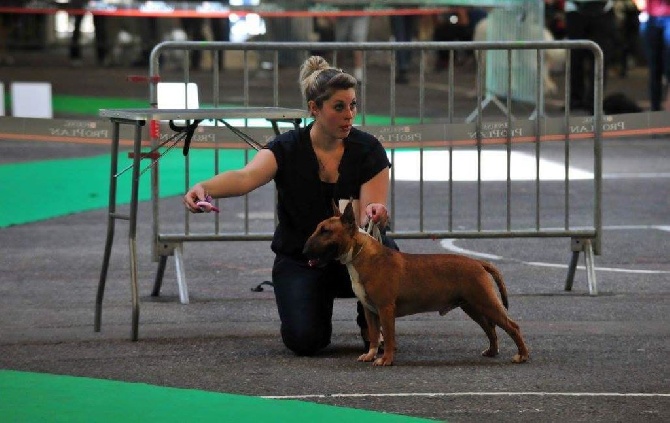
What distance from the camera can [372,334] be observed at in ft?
24.8

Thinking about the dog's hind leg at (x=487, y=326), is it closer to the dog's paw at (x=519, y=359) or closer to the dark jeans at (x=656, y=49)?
the dog's paw at (x=519, y=359)

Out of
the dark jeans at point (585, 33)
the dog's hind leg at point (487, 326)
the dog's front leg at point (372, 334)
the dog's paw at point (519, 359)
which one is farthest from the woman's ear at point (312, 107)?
the dark jeans at point (585, 33)

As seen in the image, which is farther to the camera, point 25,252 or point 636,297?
point 25,252

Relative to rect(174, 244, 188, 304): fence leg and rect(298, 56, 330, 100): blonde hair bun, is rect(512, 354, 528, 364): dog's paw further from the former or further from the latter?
rect(174, 244, 188, 304): fence leg

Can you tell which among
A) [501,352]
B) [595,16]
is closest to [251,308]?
[501,352]

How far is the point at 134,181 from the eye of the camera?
7.94m

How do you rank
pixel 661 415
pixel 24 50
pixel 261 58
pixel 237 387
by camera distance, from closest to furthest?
pixel 661 415 < pixel 237 387 < pixel 261 58 < pixel 24 50

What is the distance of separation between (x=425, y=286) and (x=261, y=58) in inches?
889

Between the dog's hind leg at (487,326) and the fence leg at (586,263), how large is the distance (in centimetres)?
191

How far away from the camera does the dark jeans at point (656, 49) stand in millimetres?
19172

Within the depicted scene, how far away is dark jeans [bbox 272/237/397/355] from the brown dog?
317 millimetres

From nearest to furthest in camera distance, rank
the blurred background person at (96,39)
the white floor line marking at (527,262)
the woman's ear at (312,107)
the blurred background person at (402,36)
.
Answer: the woman's ear at (312,107) → the white floor line marking at (527,262) → the blurred background person at (402,36) → the blurred background person at (96,39)

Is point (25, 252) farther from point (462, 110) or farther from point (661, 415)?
point (462, 110)

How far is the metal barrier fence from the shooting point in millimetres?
9367
